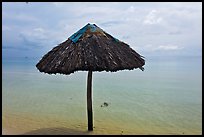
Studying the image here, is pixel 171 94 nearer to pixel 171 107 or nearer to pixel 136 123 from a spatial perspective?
pixel 171 107

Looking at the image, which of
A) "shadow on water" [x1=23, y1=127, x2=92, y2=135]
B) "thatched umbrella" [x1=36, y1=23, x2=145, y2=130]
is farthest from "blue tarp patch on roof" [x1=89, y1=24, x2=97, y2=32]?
"shadow on water" [x1=23, y1=127, x2=92, y2=135]

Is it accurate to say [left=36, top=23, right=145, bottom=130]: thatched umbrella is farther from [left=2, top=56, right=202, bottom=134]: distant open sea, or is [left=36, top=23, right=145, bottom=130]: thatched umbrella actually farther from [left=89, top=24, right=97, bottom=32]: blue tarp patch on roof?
[left=2, top=56, right=202, bottom=134]: distant open sea

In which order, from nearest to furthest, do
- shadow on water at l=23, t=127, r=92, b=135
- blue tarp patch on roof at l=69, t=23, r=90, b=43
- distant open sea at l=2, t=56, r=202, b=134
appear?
blue tarp patch on roof at l=69, t=23, r=90, b=43
shadow on water at l=23, t=127, r=92, b=135
distant open sea at l=2, t=56, r=202, b=134

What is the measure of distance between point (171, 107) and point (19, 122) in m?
4.78

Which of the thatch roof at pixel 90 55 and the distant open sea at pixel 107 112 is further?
the distant open sea at pixel 107 112

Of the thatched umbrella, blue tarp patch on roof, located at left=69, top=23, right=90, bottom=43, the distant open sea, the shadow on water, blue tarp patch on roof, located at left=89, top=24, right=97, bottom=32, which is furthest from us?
the distant open sea

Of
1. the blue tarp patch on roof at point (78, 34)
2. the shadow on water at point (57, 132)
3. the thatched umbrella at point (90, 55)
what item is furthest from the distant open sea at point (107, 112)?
the blue tarp patch on roof at point (78, 34)

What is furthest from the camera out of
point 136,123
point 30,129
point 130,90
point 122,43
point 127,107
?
point 130,90

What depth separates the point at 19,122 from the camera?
7328mm

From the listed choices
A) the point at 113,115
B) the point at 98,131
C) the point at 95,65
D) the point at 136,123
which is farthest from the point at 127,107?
the point at 95,65

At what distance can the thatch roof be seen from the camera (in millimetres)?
5262

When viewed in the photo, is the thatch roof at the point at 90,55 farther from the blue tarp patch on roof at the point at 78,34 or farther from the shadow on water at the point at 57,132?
the shadow on water at the point at 57,132

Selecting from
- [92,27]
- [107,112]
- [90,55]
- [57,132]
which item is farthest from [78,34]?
[107,112]

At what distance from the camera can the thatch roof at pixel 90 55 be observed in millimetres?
5262
